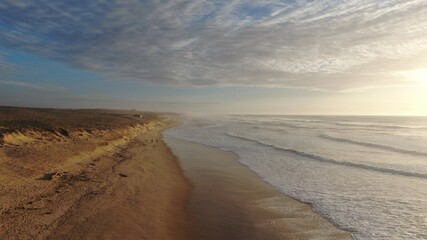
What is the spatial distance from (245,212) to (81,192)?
17.5ft

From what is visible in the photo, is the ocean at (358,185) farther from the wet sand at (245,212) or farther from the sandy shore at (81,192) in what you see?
the sandy shore at (81,192)

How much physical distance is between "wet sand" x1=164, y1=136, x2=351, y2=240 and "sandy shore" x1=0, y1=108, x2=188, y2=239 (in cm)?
63

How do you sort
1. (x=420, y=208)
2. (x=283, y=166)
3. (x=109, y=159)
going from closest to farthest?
(x=420, y=208)
(x=109, y=159)
(x=283, y=166)

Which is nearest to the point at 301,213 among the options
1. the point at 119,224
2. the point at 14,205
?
the point at 119,224

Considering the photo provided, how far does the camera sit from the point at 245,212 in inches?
448

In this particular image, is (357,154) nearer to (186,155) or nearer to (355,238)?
(186,155)

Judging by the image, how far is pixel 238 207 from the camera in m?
12.0

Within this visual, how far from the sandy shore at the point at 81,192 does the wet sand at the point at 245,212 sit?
0.63 metres

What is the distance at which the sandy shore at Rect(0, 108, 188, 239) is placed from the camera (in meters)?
8.24

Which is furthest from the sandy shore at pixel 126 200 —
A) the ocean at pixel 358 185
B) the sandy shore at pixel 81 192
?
the ocean at pixel 358 185

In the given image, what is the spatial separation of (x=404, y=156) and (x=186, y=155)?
16.6 metres

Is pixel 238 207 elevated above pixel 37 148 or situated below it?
below

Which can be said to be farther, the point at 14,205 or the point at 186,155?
the point at 186,155

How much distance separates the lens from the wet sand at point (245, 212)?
373 inches
